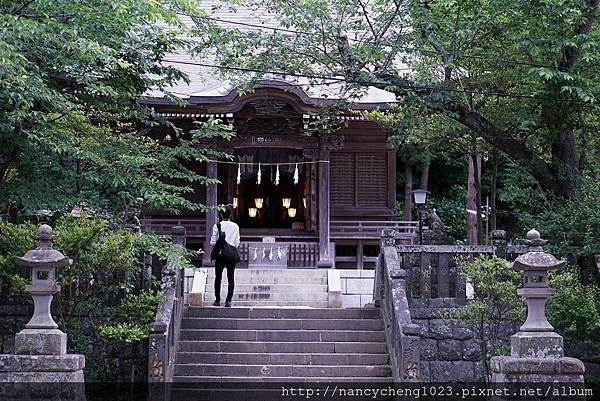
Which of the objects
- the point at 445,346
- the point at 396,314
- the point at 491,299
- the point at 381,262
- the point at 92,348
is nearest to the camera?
the point at 491,299

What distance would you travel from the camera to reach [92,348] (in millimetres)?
12898

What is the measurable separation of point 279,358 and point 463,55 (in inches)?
232

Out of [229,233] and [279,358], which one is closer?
[279,358]

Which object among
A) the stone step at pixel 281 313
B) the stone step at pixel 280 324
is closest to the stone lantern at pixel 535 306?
the stone step at pixel 280 324

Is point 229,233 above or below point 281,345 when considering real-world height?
above

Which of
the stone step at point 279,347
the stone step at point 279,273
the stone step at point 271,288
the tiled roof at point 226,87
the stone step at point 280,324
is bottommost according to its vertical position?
the stone step at point 279,347

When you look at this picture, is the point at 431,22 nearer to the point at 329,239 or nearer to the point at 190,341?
the point at 190,341

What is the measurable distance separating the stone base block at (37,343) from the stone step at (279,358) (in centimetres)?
370

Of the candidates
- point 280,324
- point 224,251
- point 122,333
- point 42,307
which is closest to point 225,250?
point 224,251

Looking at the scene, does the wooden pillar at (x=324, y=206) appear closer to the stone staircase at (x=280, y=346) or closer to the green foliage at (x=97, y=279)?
the stone staircase at (x=280, y=346)

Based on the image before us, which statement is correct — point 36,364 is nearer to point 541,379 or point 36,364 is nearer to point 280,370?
point 280,370

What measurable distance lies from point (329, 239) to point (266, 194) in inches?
250

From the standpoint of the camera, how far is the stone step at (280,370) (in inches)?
511

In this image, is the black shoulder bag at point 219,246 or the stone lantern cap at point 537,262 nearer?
the stone lantern cap at point 537,262
